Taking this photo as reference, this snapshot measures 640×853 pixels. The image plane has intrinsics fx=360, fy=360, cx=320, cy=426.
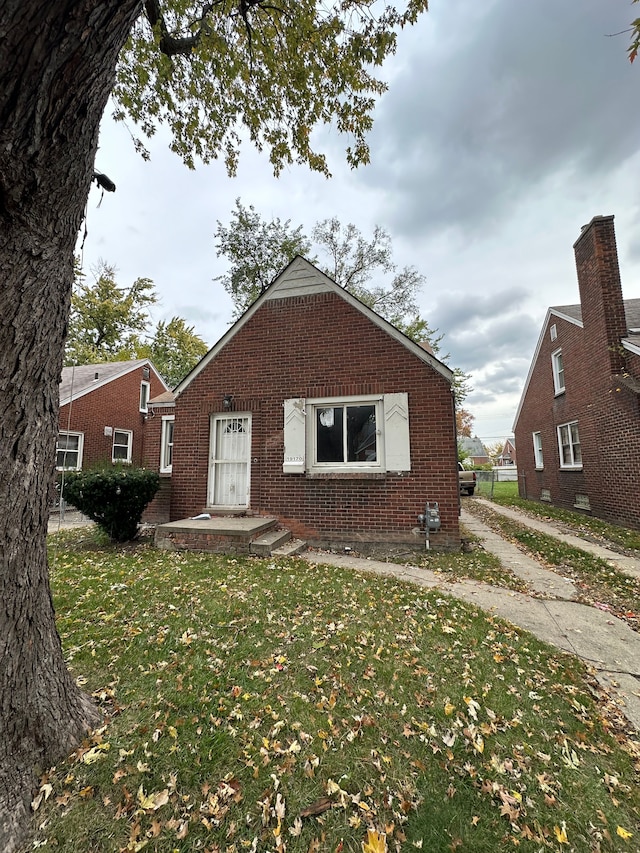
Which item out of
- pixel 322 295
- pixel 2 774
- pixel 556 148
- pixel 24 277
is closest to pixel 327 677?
pixel 2 774

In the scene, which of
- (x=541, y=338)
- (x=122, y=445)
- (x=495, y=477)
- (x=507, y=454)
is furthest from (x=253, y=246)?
(x=507, y=454)

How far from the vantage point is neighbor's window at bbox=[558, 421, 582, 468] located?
12.4 metres

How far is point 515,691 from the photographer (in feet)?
9.29

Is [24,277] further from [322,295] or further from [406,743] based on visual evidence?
[322,295]

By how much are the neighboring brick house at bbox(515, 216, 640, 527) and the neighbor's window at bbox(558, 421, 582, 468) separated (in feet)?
0.11

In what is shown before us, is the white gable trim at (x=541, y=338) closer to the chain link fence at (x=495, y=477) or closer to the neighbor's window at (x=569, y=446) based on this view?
the neighbor's window at (x=569, y=446)

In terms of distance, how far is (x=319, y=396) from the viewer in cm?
790

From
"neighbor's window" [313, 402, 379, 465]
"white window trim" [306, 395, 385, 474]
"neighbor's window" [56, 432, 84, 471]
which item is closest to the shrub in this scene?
"white window trim" [306, 395, 385, 474]

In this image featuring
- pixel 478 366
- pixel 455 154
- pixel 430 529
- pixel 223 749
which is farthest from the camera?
pixel 478 366

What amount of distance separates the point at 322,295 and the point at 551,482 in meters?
12.3

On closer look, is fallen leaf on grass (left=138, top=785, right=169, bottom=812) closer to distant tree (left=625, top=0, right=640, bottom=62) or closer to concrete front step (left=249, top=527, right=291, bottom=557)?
concrete front step (left=249, top=527, right=291, bottom=557)

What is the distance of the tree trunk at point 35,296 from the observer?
151 centimetres

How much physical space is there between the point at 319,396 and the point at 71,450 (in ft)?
43.5

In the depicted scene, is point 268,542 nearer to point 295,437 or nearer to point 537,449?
point 295,437
